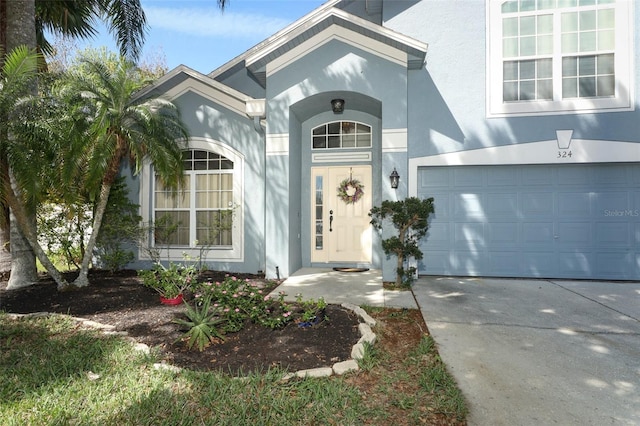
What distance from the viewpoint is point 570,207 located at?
7.00 metres

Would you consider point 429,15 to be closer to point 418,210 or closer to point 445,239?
point 418,210

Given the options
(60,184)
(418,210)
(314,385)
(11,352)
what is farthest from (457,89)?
(11,352)

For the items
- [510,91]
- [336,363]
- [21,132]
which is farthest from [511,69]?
[21,132]

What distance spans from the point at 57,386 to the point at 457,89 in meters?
7.77

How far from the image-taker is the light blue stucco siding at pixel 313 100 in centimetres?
680

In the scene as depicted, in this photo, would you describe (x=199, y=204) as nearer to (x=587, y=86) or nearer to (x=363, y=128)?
(x=363, y=128)

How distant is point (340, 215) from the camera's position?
818 centimetres

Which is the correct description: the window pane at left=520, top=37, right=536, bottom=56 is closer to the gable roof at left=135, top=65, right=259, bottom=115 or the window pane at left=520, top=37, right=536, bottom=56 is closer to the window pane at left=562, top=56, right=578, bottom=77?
the window pane at left=562, top=56, right=578, bottom=77

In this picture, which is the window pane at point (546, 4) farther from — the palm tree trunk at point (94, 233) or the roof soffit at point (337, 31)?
the palm tree trunk at point (94, 233)

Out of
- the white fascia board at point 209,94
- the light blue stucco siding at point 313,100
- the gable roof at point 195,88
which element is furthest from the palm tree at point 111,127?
the light blue stucco siding at point 313,100

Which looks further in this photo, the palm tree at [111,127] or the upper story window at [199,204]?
the upper story window at [199,204]

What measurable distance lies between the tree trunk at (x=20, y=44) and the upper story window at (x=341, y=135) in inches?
216

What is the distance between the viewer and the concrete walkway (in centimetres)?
548

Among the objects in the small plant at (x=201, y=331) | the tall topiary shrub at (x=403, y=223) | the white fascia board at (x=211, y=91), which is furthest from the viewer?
the white fascia board at (x=211, y=91)
